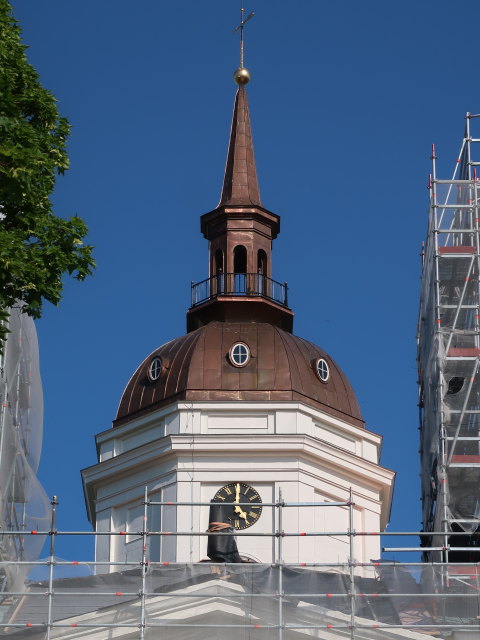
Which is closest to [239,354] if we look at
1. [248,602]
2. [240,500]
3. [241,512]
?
[240,500]

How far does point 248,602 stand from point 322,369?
551 inches

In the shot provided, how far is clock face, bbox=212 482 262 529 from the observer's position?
5103 centimetres

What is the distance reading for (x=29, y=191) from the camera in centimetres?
3488

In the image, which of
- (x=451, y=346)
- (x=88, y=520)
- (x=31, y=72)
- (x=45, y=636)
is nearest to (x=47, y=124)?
(x=31, y=72)

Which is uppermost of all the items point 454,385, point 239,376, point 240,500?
point 239,376

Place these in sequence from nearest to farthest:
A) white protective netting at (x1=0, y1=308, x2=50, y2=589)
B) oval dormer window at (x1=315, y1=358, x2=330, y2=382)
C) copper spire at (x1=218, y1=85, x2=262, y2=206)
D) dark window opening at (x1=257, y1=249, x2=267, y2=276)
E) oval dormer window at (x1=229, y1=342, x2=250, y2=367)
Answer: white protective netting at (x1=0, y1=308, x2=50, y2=589) → oval dormer window at (x1=229, y1=342, x2=250, y2=367) → oval dormer window at (x1=315, y1=358, x2=330, y2=382) → dark window opening at (x1=257, y1=249, x2=267, y2=276) → copper spire at (x1=218, y1=85, x2=262, y2=206)

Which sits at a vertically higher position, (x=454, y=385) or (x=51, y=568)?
(x=454, y=385)

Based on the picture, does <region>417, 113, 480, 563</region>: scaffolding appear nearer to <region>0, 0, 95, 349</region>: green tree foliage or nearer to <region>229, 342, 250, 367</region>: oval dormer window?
<region>229, 342, 250, 367</region>: oval dormer window

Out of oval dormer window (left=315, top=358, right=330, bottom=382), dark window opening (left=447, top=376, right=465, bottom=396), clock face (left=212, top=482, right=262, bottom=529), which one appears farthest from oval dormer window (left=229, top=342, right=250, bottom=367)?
dark window opening (left=447, top=376, right=465, bottom=396)

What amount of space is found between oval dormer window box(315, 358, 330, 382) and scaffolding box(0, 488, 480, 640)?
13202 mm

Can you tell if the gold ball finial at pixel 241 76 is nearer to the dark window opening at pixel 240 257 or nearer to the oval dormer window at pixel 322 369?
the dark window opening at pixel 240 257

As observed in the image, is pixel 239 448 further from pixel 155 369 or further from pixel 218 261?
pixel 218 261

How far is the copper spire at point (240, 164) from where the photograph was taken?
59594 millimetres

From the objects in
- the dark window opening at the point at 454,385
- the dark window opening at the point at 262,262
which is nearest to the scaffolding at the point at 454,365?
the dark window opening at the point at 454,385
